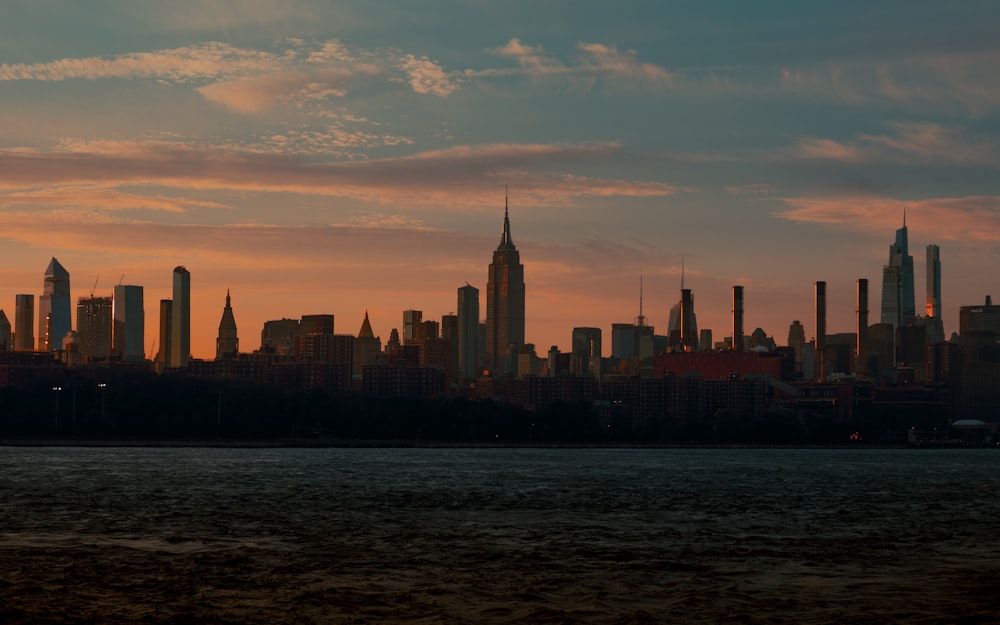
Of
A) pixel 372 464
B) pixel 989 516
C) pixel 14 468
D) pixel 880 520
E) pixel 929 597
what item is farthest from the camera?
pixel 372 464

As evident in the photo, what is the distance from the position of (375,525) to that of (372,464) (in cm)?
11511

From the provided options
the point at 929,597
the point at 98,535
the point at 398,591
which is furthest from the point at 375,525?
the point at 929,597

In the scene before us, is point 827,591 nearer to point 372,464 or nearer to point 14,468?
point 14,468

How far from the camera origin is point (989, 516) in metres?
102

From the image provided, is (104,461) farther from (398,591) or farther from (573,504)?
(398,591)

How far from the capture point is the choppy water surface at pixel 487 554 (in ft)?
160

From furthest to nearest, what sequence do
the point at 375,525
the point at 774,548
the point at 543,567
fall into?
the point at 375,525 → the point at 774,548 → the point at 543,567

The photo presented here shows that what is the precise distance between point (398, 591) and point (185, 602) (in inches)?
321

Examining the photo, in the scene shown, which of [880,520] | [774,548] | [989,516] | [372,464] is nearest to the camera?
[774,548]

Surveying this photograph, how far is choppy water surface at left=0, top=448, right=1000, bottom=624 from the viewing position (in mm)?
48625

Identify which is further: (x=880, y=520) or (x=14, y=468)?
(x=14, y=468)

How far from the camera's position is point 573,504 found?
351 feet

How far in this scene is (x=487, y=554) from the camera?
6738cm

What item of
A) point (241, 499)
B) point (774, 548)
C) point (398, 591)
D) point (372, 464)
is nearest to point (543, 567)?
point (398, 591)
